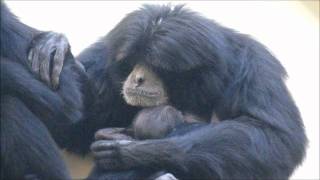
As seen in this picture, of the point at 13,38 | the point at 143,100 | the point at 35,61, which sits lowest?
the point at 143,100

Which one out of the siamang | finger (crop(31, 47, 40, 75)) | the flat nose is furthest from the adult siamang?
finger (crop(31, 47, 40, 75))

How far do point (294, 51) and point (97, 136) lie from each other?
82.8 inches

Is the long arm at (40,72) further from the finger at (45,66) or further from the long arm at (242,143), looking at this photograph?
the long arm at (242,143)

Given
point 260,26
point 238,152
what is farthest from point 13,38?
point 260,26

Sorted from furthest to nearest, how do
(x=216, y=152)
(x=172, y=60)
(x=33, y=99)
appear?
(x=172, y=60)
(x=216, y=152)
(x=33, y=99)

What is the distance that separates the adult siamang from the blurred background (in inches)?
23.4

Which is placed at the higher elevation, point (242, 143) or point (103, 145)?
point (242, 143)

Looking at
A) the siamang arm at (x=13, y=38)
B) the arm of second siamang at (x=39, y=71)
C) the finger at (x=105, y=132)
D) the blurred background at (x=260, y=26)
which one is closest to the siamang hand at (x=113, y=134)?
the finger at (x=105, y=132)

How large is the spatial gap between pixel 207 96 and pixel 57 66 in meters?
0.90

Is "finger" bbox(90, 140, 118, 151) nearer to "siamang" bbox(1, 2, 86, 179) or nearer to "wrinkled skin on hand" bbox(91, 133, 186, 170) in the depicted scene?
"wrinkled skin on hand" bbox(91, 133, 186, 170)

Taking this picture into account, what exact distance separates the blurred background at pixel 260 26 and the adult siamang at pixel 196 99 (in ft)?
1.95

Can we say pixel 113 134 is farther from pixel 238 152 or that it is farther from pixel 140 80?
pixel 238 152

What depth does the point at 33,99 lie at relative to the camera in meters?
4.09

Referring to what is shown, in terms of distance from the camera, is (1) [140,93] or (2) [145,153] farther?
(1) [140,93]
